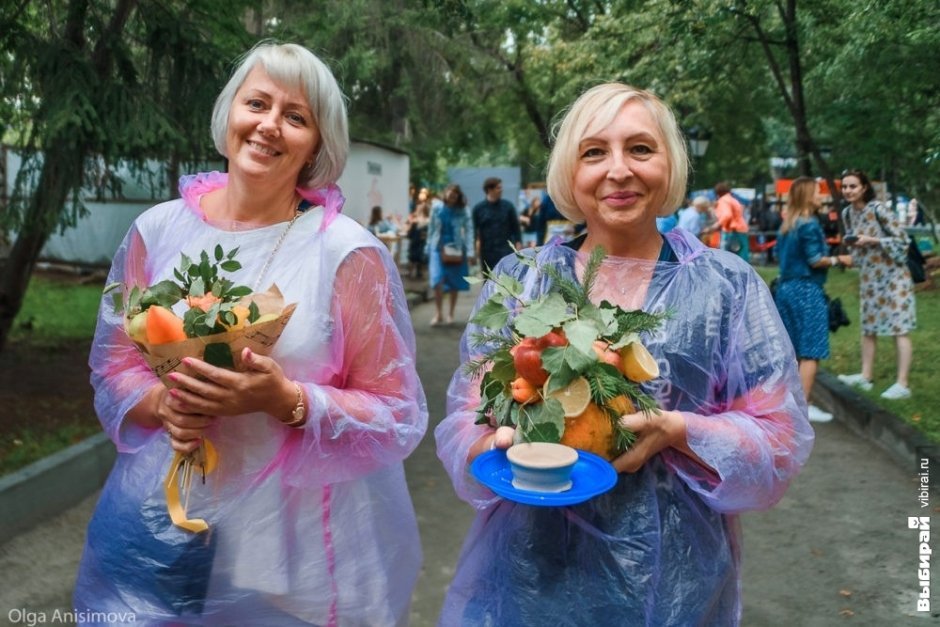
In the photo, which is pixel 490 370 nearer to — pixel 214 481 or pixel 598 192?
pixel 598 192

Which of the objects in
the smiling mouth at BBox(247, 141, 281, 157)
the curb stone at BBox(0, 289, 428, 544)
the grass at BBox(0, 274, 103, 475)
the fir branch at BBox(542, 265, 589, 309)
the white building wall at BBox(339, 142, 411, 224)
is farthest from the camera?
the white building wall at BBox(339, 142, 411, 224)

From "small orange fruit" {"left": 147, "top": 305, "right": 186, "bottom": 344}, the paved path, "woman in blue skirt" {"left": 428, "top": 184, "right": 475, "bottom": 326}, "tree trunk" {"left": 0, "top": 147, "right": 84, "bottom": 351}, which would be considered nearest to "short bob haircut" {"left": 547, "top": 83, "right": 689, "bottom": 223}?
"small orange fruit" {"left": 147, "top": 305, "right": 186, "bottom": 344}

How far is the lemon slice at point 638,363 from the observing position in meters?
1.81

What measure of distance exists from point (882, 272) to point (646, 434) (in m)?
6.80

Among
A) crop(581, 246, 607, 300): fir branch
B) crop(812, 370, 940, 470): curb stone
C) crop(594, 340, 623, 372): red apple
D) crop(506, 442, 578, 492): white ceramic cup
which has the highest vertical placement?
crop(581, 246, 607, 300): fir branch

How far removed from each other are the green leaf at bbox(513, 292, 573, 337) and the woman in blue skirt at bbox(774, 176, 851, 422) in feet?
19.2

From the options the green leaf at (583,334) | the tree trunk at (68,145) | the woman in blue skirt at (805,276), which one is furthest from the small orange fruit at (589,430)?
the woman in blue skirt at (805,276)

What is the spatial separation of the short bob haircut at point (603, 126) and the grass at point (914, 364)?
204 inches

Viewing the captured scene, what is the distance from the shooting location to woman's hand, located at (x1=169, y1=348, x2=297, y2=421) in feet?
6.12

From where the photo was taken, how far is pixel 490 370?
1962 mm

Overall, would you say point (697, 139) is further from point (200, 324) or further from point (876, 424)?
point (200, 324)

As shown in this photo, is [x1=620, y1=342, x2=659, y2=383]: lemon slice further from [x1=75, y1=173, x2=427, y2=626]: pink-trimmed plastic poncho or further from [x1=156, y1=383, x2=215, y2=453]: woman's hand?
[x1=156, y1=383, x2=215, y2=453]: woman's hand

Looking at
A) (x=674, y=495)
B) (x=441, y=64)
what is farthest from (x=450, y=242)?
(x=441, y=64)

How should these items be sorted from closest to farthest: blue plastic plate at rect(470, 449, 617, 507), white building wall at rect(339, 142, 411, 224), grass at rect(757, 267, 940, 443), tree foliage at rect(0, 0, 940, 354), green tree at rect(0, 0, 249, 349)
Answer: blue plastic plate at rect(470, 449, 617, 507), green tree at rect(0, 0, 249, 349), tree foliage at rect(0, 0, 940, 354), grass at rect(757, 267, 940, 443), white building wall at rect(339, 142, 411, 224)
